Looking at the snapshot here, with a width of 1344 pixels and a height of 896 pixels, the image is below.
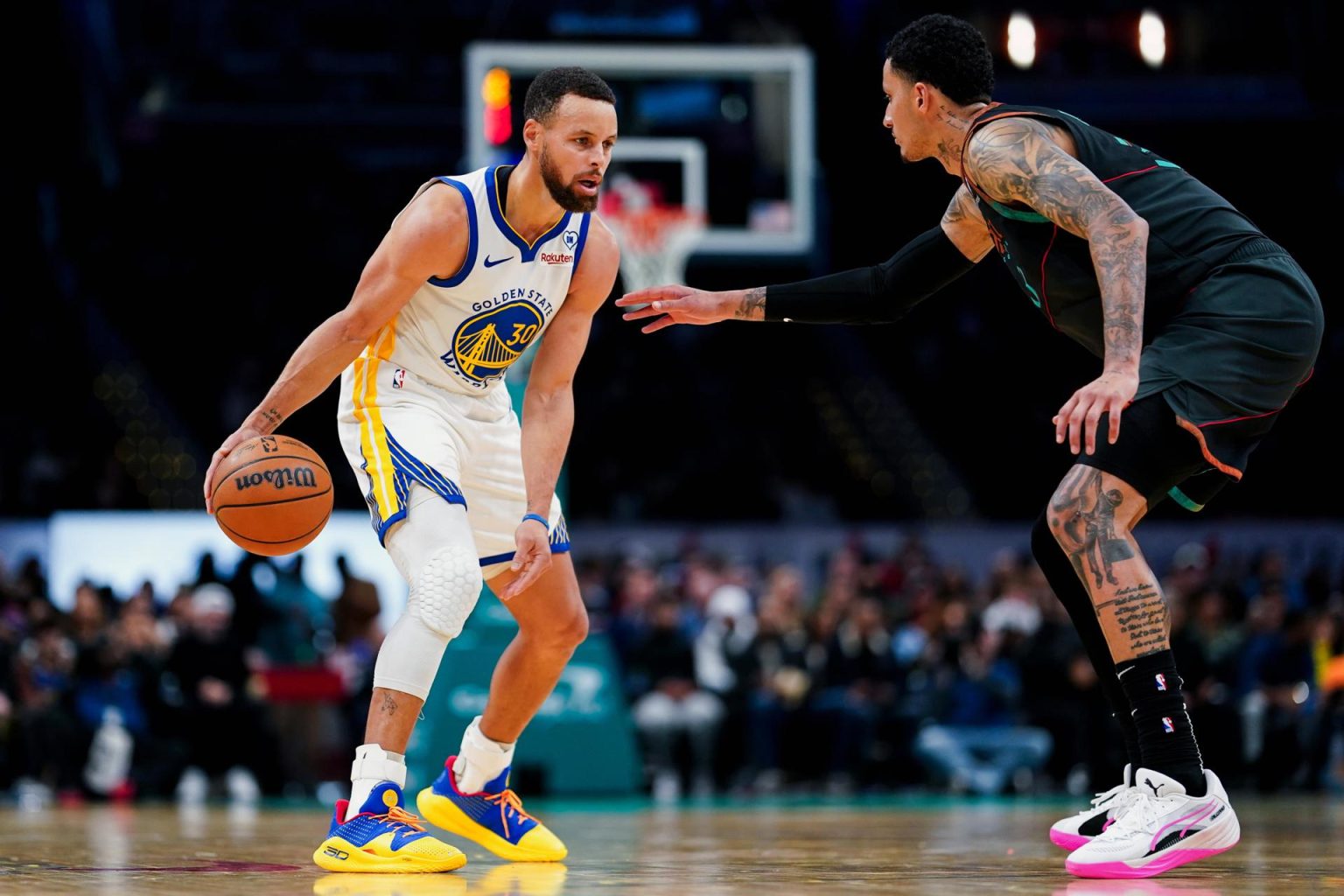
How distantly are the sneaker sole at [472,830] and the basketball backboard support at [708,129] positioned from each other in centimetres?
769

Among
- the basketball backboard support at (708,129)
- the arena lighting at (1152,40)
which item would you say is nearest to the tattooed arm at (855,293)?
the basketball backboard support at (708,129)

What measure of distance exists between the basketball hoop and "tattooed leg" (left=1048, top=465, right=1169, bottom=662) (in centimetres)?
871

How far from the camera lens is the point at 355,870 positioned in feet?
14.6

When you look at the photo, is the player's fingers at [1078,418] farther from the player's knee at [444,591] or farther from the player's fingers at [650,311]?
the player's knee at [444,591]

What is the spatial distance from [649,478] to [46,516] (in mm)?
7107

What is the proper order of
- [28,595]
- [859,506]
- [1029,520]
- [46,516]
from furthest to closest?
1. [859,506]
2. [1029,520]
3. [46,516]
4. [28,595]

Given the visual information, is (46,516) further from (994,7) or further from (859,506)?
(994,7)

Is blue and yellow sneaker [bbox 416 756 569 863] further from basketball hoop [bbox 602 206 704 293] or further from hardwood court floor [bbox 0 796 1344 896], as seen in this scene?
basketball hoop [bbox 602 206 704 293]

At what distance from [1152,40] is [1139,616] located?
17.5m

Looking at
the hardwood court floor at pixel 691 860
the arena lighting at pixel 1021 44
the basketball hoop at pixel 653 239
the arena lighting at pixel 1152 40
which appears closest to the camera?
the hardwood court floor at pixel 691 860

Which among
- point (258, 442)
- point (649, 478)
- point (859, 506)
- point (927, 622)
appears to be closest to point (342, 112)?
point (649, 478)

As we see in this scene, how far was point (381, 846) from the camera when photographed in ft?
14.8

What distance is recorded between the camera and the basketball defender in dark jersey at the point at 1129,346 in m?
4.25

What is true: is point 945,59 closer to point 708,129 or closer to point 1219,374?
point 1219,374
